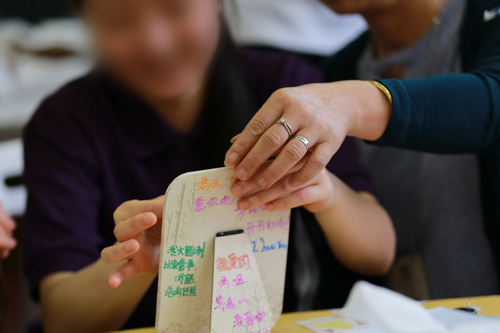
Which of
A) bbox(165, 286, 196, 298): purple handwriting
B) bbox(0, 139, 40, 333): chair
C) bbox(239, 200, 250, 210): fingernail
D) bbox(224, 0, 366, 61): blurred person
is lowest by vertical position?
bbox(0, 139, 40, 333): chair

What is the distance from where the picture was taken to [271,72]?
0.92 m

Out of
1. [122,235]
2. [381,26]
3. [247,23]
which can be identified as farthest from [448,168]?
[247,23]

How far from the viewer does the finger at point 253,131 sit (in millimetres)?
578

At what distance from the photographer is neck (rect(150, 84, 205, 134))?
910 millimetres

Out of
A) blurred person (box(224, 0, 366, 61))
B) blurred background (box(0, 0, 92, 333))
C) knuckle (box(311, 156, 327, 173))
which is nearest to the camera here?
knuckle (box(311, 156, 327, 173))

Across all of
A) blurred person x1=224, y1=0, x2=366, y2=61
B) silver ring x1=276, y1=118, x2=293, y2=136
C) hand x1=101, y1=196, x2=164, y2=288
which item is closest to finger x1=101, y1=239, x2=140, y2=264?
hand x1=101, y1=196, x2=164, y2=288

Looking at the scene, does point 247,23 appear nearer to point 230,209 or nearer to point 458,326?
point 230,209

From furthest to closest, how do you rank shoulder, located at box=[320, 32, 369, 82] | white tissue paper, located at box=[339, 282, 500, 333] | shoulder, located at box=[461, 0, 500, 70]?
shoulder, located at box=[320, 32, 369, 82] < shoulder, located at box=[461, 0, 500, 70] < white tissue paper, located at box=[339, 282, 500, 333]

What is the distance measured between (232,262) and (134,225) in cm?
12

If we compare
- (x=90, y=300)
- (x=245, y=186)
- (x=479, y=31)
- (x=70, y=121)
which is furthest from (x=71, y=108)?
(x=479, y=31)

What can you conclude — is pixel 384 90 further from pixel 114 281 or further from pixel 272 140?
pixel 114 281

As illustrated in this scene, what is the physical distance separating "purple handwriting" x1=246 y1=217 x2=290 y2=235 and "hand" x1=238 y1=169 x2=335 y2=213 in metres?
0.02

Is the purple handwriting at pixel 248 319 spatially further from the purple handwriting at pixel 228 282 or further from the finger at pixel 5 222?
the finger at pixel 5 222

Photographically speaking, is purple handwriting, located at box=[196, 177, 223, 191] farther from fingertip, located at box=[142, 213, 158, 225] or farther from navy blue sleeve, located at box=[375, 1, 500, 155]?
navy blue sleeve, located at box=[375, 1, 500, 155]
